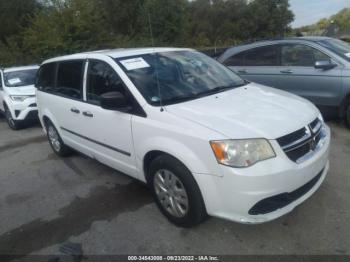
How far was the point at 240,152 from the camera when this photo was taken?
2.56 m

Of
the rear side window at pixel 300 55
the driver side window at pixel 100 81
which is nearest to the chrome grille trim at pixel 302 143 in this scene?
the driver side window at pixel 100 81

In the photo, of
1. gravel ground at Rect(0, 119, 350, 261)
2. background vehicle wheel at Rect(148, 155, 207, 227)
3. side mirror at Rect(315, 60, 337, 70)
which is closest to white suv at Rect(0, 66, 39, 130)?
gravel ground at Rect(0, 119, 350, 261)

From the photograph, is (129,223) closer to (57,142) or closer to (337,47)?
(57,142)

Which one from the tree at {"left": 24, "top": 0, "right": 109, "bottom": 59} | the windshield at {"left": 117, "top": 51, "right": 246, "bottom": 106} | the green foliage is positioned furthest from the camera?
the green foliage

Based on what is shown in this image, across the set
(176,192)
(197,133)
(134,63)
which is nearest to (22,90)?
(134,63)

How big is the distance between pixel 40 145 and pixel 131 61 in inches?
148

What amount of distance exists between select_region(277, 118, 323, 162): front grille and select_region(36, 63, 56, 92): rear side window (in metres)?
3.67

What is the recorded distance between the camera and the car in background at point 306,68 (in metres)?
5.35

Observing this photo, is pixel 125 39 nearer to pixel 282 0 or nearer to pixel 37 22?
pixel 37 22

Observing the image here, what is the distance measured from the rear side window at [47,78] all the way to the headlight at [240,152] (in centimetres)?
336

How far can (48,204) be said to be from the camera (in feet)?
12.8

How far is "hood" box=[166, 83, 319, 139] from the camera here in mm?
2648

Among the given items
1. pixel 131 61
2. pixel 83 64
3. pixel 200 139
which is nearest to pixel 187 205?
pixel 200 139

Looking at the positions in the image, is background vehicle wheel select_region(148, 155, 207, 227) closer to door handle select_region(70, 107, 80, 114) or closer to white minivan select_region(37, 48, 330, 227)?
white minivan select_region(37, 48, 330, 227)
